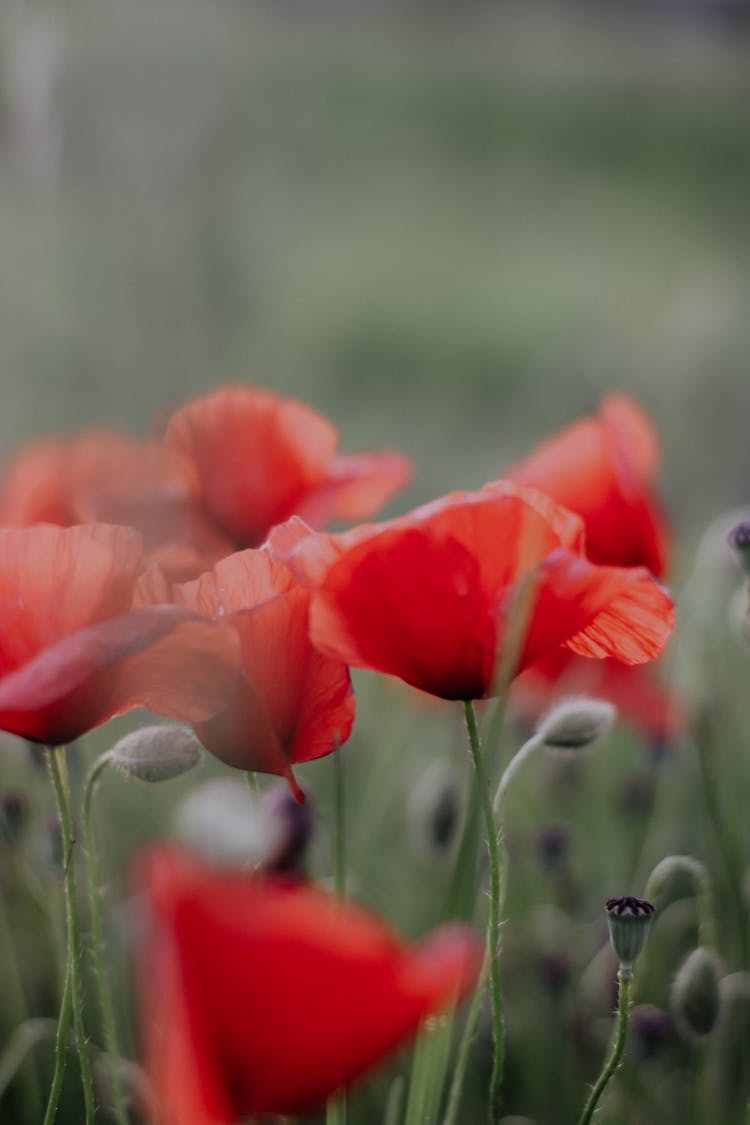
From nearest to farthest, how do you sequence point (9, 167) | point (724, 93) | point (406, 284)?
point (9, 167) < point (406, 284) < point (724, 93)

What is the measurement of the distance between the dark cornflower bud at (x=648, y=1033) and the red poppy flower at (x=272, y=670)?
0.27 metres

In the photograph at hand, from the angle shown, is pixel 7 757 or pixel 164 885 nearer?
pixel 164 885

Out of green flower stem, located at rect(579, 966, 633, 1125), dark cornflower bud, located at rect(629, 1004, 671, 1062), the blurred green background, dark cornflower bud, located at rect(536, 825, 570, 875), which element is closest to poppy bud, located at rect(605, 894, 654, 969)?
green flower stem, located at rect(579, 966, 633, 1125)

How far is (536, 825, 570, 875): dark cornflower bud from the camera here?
0.70 metres

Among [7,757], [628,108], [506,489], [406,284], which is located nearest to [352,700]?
[506,489]

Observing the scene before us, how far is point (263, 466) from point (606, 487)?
0.47ft

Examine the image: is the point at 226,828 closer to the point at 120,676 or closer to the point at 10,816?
the point at 120,676

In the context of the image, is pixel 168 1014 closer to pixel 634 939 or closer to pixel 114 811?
pixel 634 939

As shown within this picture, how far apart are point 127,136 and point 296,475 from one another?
6.62 ft

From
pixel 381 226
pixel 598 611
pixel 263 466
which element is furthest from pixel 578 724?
pixel 381 226

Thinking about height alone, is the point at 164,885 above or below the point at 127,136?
below

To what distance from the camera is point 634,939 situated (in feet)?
1.25

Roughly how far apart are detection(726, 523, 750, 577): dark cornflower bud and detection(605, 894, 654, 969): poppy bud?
15 cm

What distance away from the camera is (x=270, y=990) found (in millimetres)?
211
